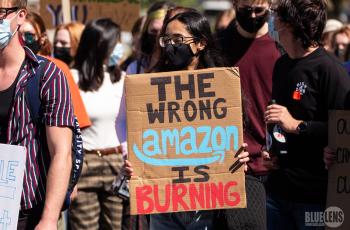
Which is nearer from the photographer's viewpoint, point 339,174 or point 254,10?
point 339,174

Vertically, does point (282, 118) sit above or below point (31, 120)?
below

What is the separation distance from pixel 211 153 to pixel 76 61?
126 inches

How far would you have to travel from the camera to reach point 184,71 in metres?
4.27

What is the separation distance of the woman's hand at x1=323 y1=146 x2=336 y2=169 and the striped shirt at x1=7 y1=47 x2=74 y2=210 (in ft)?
4.60

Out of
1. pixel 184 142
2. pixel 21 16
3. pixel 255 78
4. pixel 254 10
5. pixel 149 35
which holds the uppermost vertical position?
pixel 21 16

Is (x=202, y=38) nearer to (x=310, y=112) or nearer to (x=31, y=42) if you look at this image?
(x=310, y=112)

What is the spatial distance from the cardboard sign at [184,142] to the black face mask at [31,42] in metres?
1.82

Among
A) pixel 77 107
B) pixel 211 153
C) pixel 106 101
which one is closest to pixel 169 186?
pixel 211 153

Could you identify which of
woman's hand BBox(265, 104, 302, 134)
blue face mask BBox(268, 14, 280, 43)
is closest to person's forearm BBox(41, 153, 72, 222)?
woman's hand BBox(265, 104, 302, 134)

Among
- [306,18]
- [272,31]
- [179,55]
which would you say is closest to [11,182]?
[179,55]

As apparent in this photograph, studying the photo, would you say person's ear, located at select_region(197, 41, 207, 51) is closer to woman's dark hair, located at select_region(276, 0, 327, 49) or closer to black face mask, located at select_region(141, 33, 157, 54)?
woman's dark hair, located at select_region(276, 0, 327, 49)

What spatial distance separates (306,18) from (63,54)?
3386 millimetres

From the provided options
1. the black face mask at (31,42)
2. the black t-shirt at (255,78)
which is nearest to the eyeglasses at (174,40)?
the black t-shirt at (255,78)

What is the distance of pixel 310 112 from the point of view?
4.60 m
